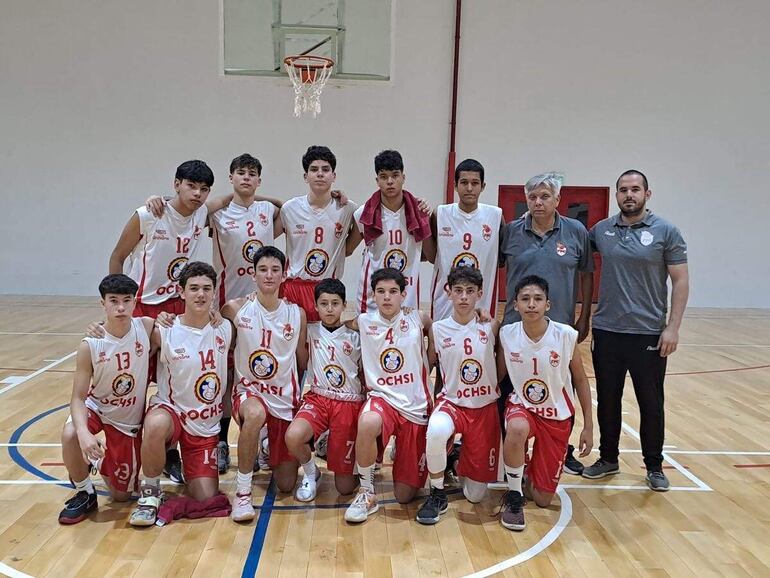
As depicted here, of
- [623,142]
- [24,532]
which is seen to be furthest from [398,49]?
[24,532]

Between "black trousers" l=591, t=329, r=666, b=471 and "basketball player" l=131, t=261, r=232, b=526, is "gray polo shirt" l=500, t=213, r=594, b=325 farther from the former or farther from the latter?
"basketball player" l=131, t=261, r=232, b=526

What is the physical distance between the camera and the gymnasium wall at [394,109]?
10992 mm

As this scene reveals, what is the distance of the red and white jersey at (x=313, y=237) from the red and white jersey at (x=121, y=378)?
1059 mm

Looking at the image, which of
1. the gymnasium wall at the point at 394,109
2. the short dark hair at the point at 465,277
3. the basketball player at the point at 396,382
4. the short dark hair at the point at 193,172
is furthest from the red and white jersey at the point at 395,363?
the gymnasium wall at the point at 394,109

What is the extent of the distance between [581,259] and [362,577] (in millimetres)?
2143

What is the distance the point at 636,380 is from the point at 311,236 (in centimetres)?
214

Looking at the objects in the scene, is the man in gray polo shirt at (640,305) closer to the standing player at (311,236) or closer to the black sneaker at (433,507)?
the black sneaker at (433,507)

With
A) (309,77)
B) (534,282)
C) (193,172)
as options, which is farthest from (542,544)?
(309,77)

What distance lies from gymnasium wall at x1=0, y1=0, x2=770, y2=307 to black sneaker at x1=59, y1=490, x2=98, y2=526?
8237mm

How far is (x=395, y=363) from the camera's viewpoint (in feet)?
12.2

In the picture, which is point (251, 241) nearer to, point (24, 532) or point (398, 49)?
point (24, 532)

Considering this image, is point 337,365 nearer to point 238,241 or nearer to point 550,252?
point 238,241

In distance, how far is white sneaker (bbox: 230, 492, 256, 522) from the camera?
3350 mm

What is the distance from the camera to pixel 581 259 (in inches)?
154
